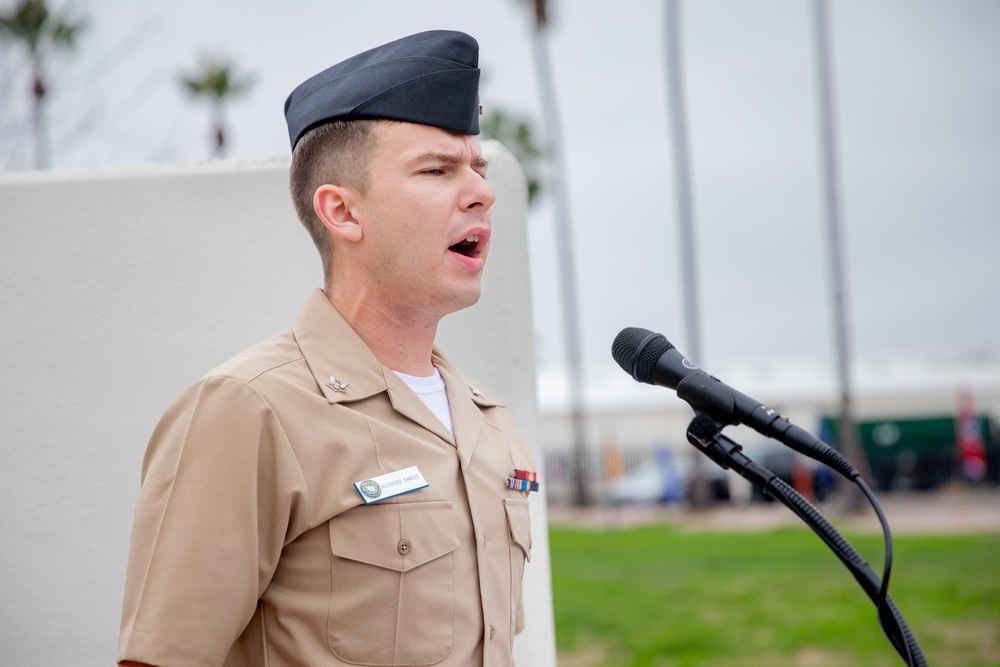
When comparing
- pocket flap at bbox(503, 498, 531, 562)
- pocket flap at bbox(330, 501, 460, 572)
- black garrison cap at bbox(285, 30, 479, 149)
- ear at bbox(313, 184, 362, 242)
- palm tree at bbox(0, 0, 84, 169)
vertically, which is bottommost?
pocket flap at bbox(503, 498, 531, 562)

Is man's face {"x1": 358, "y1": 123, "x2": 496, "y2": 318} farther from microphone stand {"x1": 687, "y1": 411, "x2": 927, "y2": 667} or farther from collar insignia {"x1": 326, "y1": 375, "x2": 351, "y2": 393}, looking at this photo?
microphone stand {"x1": 687, "y1": 411, "x2": 927, "y2": 667}

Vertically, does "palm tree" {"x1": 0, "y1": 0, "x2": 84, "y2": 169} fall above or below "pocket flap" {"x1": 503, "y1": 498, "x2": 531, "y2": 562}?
above

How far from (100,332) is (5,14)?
5.21m

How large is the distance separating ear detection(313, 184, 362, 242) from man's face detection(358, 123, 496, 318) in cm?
2

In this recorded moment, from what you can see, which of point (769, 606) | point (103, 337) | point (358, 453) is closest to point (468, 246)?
point (358, 453)

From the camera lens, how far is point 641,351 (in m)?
1.95

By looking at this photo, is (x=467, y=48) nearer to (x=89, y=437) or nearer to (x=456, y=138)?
(x=456, y=138)

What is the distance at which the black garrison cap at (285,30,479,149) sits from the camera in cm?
192

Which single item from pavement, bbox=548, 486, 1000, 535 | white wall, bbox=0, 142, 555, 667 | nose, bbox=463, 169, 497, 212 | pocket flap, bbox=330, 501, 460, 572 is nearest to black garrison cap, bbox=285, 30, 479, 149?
nose, bbox=463, 169, 497, 212

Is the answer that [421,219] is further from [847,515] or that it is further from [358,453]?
[847,515]

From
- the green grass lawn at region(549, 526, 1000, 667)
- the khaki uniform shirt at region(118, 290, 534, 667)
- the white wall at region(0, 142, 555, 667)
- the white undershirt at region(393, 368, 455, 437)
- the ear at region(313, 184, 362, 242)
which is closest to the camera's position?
the khaki uniform shirt at region(118, 290, 534, 667)

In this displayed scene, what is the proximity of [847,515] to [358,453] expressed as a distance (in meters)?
18.9

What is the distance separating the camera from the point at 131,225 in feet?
8.73

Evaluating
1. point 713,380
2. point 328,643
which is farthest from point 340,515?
point 713,380
